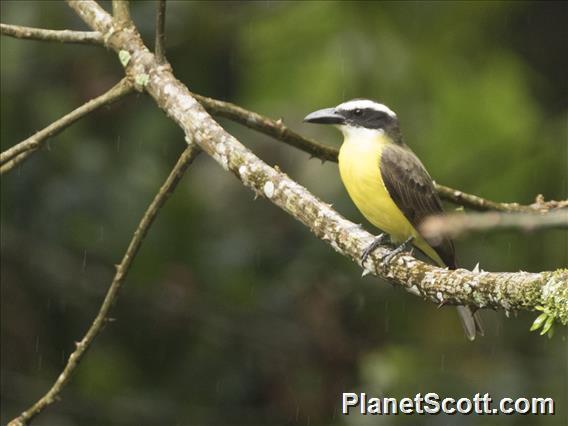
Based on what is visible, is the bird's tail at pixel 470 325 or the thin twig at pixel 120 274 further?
the bird's tail at pixel 470 325

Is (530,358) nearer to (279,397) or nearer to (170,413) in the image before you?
(279,397)

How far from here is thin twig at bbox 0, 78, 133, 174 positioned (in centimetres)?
346

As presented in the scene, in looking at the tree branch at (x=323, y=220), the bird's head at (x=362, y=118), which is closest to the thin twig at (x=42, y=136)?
the tree branch at (x=323, y=220)

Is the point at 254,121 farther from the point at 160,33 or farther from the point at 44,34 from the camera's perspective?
the point at 44,34

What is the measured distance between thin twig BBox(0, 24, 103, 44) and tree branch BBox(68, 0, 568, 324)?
0.11 meters

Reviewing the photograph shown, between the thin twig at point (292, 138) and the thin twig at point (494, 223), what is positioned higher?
the thin twig at point (292, 138)

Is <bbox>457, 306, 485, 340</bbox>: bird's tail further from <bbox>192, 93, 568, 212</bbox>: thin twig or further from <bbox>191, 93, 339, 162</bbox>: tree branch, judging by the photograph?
A: <bbox>191, 93, 339, 162</bbox>: tree branch

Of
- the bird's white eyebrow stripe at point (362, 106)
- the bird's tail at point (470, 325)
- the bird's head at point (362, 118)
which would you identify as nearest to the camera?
the bird's tail at point (470, 325)

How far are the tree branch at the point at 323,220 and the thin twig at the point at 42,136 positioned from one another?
0.62 ft

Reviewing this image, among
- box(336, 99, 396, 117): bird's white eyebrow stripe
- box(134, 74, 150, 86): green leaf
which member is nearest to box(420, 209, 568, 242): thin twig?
box(134, 74, 150, 86): green leaf

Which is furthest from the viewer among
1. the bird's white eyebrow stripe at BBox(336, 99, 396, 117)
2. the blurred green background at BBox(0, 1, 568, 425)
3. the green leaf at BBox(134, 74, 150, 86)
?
the blurred green background at BBox(0, 1, 568, 425)

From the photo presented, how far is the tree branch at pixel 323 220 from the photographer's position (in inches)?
90.3

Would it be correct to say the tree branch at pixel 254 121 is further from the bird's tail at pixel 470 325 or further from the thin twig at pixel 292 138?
the bird's tail at pixel 470 325

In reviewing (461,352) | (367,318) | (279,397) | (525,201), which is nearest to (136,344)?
(279,397)
